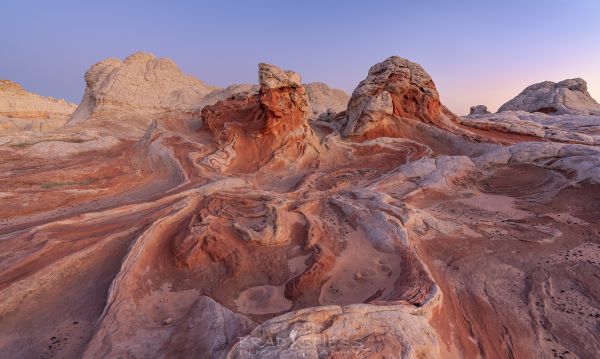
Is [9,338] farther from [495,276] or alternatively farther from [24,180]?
[24,180]

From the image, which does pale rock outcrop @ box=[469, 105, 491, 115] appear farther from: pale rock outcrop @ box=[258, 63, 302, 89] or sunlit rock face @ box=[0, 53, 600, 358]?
pale rock outcrop @ box=[258, 63, 302, 89]

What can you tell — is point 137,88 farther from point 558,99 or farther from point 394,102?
point 558,99

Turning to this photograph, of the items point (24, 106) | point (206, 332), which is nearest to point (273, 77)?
point (206, 332)

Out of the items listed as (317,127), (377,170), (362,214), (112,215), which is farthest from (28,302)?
(317,127)

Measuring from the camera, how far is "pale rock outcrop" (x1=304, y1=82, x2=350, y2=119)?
3753cm

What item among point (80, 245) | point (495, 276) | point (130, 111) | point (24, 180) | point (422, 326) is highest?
point (130, 111)

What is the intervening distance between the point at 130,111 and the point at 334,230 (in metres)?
22.4

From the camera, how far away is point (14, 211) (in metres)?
7.46

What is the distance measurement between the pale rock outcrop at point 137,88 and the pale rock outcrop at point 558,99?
29.0 meters

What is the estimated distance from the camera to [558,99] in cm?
2692

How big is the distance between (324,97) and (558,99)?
22.2 m

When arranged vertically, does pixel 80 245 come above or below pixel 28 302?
above

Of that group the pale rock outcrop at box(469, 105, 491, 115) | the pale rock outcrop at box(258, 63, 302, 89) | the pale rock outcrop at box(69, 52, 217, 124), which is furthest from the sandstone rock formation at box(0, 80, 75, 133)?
the pale rock outcrop at box(469, 105, 491, 115)

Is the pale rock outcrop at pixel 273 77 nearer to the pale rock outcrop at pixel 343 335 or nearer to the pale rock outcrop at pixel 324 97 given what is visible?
the pale rock outcrop at pixel 343 335
